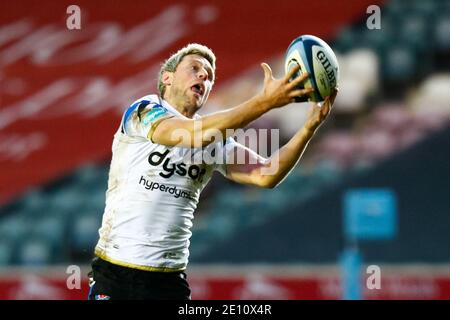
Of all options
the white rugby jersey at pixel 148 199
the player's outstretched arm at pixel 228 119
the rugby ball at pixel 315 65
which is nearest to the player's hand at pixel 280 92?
the player's outstretched arm at pixel 228 119

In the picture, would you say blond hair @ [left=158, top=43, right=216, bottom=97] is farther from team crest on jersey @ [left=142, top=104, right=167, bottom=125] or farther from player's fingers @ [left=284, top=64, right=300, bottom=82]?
player's fingers @ [left=284, top=64, right=300, bottom=82]

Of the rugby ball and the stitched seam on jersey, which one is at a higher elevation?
the rugby ball

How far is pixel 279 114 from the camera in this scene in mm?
11156

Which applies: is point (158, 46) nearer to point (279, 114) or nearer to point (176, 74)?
point (279, 114)

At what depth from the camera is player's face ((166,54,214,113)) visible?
4.66m

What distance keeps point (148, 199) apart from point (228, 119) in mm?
774

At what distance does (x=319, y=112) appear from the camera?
4367 mm

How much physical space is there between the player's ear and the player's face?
0.02 meters

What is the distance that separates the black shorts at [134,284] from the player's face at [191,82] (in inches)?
34.5

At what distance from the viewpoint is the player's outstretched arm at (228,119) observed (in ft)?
12.5

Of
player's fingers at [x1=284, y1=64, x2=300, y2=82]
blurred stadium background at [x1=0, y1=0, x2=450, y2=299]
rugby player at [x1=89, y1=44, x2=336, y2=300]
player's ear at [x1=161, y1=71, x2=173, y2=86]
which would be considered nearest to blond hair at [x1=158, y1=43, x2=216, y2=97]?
player's ear at [x1=161, y1=71, x2=173, y2=86]

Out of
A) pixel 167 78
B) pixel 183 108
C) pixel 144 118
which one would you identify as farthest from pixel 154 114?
pixel 167 78
